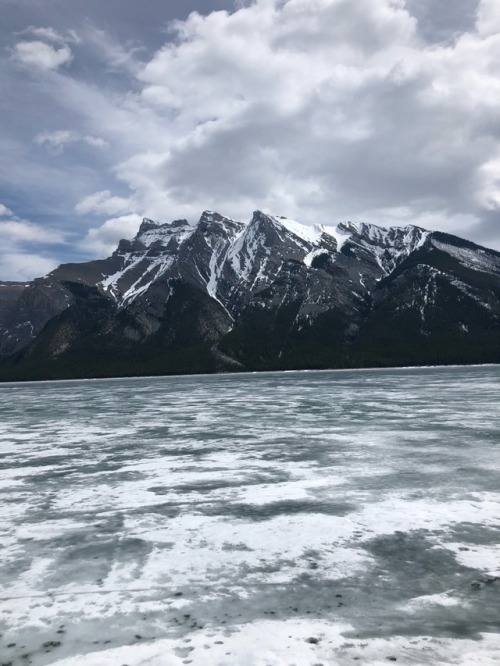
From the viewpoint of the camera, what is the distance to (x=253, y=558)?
14.1 metres

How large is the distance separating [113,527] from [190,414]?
144ft

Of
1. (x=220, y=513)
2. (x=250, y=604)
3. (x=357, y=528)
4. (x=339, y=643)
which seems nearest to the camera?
(x=339, y=643)

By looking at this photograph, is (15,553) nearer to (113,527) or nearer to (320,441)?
(113,527)

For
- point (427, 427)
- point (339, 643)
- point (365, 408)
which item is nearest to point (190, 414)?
point (365, 408)

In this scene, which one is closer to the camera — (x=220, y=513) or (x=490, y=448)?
(x=220, y=513)

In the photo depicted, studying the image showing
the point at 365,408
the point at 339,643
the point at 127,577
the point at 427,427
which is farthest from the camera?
the point at 365,408

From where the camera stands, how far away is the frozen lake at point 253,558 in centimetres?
962

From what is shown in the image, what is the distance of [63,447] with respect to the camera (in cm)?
3606

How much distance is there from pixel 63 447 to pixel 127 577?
83.7ft

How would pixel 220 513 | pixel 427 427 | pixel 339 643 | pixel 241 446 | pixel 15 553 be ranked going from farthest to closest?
pixel 427 427
pixel 241 446
pixel 220 513
pixel 15 553
pixel 339 643

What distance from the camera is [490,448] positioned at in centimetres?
3042

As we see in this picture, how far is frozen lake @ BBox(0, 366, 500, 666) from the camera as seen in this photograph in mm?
9625

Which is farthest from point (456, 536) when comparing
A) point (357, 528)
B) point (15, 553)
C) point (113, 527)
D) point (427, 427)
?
point (427, 427)

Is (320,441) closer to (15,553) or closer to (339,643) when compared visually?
(15,553)
